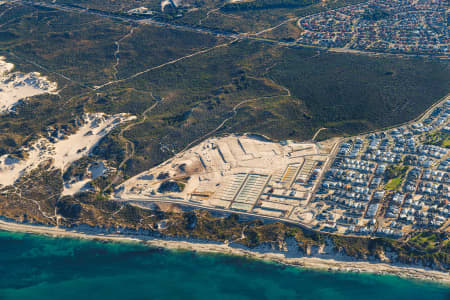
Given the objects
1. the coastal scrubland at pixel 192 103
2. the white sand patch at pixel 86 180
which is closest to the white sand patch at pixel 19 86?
the coastal scrubland at pixel 192 103

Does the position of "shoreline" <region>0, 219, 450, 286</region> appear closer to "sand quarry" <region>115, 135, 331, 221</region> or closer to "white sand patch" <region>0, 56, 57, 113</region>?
"sand quarry" <region>115, 135, 331, 221</region>

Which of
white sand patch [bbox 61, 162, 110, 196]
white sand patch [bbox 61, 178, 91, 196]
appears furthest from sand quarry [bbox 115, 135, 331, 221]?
white sand patch [bbox 61, 178, 91, 196]

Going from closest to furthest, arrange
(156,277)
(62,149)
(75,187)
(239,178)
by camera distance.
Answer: (156,277) → (239,178) → (75,187) → (62,149)

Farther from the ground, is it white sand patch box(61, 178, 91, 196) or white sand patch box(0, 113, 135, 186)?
white sand patch box(0, 113, 135, 186)

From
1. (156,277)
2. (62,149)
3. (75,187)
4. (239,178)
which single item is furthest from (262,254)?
(62,149)

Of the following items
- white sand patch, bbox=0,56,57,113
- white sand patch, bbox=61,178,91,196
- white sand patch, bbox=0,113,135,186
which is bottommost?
white sand patch, bbox=61,178,91,196

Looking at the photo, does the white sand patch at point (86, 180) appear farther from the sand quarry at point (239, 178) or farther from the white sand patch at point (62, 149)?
the sand quarry at point (239, 178)

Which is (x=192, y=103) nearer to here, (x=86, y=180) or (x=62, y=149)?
(x=62, y=149)
